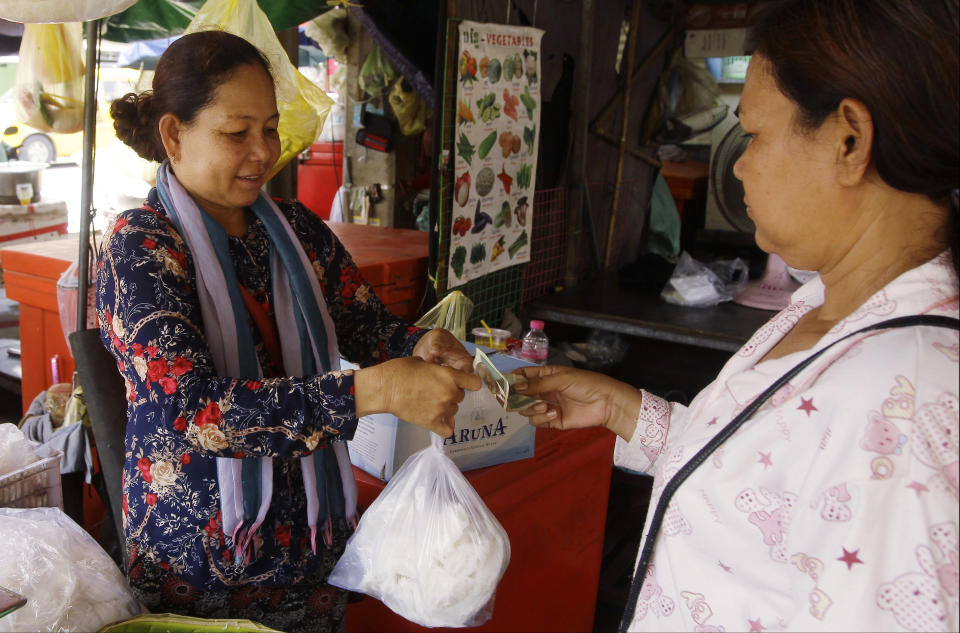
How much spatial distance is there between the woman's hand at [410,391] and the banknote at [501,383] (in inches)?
4.7

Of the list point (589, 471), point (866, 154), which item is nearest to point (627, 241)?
point (589, 471)

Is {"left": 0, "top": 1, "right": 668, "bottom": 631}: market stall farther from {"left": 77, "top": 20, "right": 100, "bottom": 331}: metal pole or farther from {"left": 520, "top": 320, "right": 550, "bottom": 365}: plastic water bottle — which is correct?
{"left": 520, "top": 320, "right": 550, "bottom": 365}: plastic water bottle

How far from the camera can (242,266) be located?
62.9 inches

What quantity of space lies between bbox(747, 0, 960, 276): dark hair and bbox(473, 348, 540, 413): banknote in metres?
0.74

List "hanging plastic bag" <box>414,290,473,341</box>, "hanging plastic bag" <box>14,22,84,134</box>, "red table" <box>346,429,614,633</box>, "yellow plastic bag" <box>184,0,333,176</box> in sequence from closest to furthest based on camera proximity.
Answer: "red table" <box>346,429,614,633</box> → "yellow plastic bag" <box>184,0,333,176</box> → "hanging plastic bag" <box>414,290,473,341</box> → "hanging plastic bag" <box>14,22,84,134</box>

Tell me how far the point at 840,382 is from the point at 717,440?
0.19 meters

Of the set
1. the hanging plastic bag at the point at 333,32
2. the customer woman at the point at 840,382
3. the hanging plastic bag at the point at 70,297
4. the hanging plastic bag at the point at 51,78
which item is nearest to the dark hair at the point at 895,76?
the customer woman at the point at 840,382

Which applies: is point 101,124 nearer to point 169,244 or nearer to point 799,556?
point 169,244

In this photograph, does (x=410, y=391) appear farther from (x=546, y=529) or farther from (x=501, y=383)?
(x=546, y=529)

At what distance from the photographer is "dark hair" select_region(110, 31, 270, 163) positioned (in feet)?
4.94

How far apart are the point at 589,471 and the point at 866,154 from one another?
169 centimetres

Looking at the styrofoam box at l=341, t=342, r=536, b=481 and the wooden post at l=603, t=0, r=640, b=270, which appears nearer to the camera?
the styrofoam box at l=341, t=342, r=536, b=481

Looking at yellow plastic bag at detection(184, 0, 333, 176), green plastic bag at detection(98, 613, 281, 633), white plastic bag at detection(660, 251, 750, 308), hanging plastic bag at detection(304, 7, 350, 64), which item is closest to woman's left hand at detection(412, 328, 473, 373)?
green plastic bag at detection(98, 613, 281, 633)

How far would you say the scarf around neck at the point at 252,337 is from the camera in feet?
4.84
